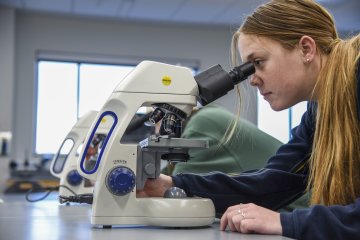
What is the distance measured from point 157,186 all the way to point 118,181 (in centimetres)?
16

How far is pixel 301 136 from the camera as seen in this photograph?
1.29m

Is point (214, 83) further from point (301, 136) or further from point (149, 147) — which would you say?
point (301, 136)

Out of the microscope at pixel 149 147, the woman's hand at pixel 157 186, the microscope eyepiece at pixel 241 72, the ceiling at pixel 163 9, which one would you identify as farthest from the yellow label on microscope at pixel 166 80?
the ceiling at pixel 163 9

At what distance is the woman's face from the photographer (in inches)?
42.6

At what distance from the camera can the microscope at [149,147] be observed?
0.89 metres

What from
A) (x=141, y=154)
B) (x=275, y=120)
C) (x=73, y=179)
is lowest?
(x=73, y=179)

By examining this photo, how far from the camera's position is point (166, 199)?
2.94 feet

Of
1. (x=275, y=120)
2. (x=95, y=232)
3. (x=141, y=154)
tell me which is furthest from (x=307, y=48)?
(x=275, y=120)

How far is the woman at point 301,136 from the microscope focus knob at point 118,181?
12 centimetres

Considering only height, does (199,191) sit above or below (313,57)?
below

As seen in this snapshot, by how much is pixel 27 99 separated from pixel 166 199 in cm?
455

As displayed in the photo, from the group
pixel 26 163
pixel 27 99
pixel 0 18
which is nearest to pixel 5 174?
pixel 26 163

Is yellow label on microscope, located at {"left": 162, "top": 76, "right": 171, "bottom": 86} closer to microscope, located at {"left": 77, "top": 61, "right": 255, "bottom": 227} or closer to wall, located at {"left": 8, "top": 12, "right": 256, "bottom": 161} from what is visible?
microscope, located at {"left": 77, "top": 61, "right": 255, "bottom": 227}

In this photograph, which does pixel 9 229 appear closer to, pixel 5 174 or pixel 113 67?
pixel 5 174
